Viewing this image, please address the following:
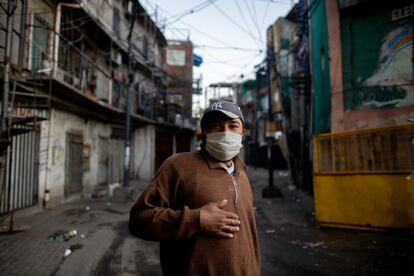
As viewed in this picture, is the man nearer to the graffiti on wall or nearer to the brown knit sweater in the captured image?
the brown knit sweater

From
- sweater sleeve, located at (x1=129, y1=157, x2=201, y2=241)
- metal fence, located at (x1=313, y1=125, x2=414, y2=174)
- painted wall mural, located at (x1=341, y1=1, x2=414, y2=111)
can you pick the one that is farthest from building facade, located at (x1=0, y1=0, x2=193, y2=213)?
painted wall mural, located at (x1=341, y1=1, x2=414, y2=111)

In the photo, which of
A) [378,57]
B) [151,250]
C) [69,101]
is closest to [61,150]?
[69,101]

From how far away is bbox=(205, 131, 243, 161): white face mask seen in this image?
185 centimetres

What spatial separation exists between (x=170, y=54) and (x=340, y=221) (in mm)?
29689

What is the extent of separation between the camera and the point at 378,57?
913 cm

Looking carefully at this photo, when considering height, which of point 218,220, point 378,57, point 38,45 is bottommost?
point 218,220

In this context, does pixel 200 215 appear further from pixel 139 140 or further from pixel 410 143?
pixel 139 140

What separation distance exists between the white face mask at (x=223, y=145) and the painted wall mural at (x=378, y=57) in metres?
8.64

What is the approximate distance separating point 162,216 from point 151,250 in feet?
15.1

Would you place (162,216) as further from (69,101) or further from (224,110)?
(69,101)

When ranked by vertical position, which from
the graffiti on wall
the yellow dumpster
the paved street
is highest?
the graffiti on wall

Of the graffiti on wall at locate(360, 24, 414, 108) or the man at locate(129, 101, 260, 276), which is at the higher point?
the graffiti on wall at locate(360, 24, 414, 108)

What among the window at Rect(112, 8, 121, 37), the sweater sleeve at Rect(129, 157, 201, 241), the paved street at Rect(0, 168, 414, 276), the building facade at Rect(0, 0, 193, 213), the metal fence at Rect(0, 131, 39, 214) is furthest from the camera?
the window at Rect(112, 8, 121, 37)

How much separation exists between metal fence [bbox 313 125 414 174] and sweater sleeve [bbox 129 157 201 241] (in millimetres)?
6329
